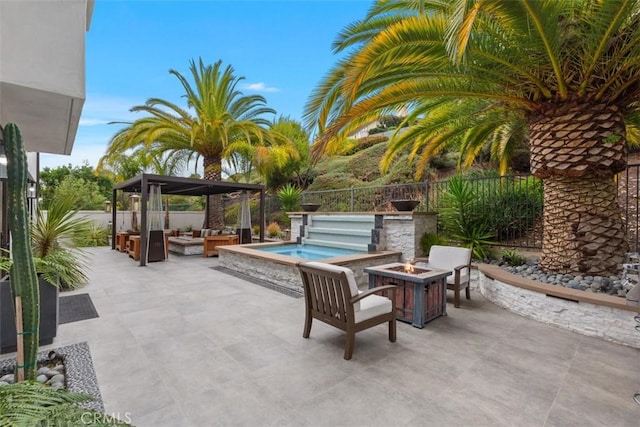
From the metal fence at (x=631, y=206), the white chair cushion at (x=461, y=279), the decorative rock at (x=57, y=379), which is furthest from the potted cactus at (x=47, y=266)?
the metal fence at (x=631, y=206)

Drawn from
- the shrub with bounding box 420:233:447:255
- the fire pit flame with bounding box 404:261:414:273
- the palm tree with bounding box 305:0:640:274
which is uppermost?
the palm tree with bounding box 305:0:640:274

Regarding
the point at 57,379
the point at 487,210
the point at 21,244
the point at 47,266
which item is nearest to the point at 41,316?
the point at 47,266

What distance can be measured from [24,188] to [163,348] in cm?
223

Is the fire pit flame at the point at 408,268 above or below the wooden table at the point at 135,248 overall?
above

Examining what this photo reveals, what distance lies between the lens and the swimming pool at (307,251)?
8684 mm

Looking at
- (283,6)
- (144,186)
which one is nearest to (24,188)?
(144,186)

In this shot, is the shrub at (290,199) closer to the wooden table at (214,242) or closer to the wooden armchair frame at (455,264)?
the wooden table at (214,242)

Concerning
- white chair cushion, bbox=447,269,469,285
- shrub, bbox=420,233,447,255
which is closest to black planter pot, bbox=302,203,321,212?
shrub, bbox=420,233,447,255

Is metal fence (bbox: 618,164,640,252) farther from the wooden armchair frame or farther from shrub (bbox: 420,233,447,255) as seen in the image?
shrub (bbox: 420,233,447,255)

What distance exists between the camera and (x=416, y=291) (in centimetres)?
432

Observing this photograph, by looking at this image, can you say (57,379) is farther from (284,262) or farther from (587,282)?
(587,282)

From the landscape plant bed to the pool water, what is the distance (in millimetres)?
5614

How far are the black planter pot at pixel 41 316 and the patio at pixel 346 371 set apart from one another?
0.71 ft

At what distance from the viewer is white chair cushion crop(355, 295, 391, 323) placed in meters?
3.47
